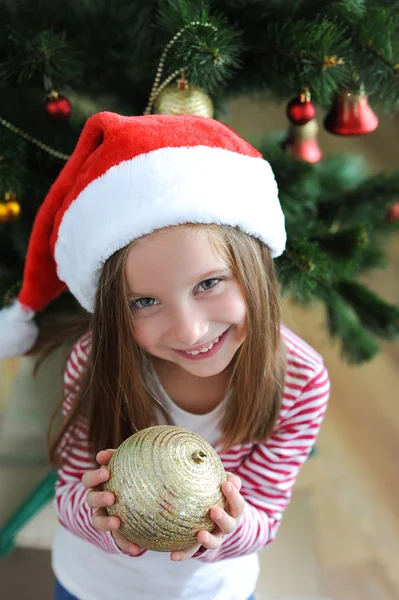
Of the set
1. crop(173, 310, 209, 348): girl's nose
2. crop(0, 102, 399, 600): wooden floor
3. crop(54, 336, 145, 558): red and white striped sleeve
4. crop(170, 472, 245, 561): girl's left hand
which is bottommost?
crop(0, 102, 399, 600): wooden floor

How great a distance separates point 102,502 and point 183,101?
476mm

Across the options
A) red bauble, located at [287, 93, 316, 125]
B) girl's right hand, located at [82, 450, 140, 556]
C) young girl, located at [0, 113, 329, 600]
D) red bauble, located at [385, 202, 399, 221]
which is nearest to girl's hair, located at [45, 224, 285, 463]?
young girl, located at [0, 113, 329, 600]

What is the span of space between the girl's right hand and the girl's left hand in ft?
0.18

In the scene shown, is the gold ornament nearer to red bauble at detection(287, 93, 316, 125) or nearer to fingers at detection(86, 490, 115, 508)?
red bauble at detection(287, 93, 316, 125)

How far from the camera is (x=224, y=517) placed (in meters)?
0.57

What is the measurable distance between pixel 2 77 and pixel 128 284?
1.23ft

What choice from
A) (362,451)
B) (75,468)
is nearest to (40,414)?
(75,468)

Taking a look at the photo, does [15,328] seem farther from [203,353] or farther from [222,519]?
[222,519]

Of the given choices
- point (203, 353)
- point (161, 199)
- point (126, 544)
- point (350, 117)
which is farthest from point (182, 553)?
point (350, 117)

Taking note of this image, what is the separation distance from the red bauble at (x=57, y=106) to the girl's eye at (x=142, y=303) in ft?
0.99

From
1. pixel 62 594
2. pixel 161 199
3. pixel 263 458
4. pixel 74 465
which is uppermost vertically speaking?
pixel 161 199

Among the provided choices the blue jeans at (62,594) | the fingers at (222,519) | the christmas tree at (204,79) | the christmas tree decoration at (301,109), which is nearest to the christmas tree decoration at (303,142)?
the christmas tree at (204,79)

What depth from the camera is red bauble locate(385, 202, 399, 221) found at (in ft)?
3.51

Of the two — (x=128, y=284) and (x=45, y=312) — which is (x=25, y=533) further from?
(x=128, y=284)
